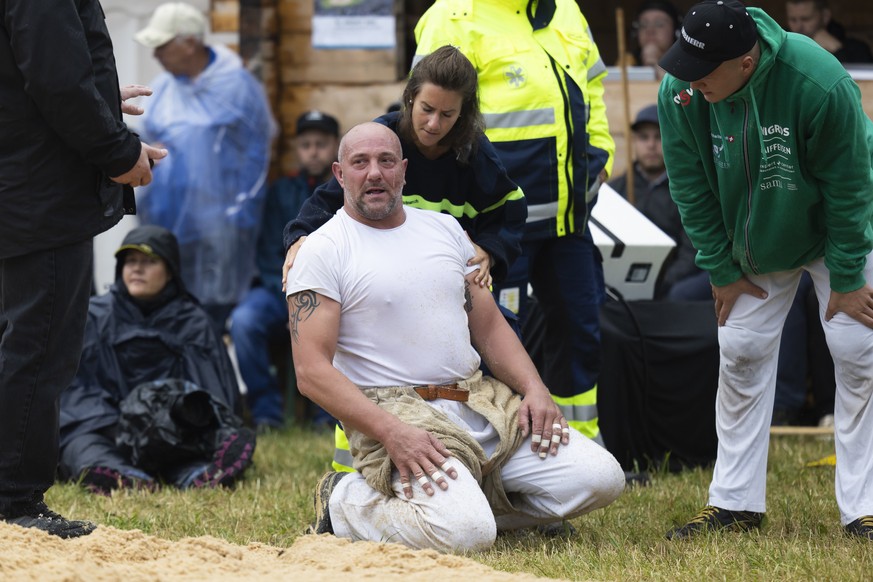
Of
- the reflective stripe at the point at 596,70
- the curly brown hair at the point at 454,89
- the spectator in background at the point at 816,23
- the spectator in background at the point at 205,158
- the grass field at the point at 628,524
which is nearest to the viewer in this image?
the grass field at the point at 628,524

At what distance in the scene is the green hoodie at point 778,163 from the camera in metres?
4.09

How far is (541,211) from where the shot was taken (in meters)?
5.12

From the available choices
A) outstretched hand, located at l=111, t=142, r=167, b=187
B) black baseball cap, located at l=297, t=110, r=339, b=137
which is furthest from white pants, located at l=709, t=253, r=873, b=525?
black baseball cap, located at l=297, t=110, r=339, b=137

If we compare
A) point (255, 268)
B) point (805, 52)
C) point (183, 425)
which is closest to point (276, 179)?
point (255, 268)

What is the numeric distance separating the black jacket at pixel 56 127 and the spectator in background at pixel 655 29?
4.88 metres

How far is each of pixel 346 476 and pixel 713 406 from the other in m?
2.44

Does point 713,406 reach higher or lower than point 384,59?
lower

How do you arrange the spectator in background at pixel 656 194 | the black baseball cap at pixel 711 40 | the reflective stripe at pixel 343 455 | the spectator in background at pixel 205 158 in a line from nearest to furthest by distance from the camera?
the black baseball cap at pixel 711 40, the reflective stripe at pixel 343 455, the spectator in background at pixel 656 194, the spectator in background at pixel 205 158

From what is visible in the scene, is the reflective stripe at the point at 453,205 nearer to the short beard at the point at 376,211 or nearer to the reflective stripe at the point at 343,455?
the short beard at the point at 376,211

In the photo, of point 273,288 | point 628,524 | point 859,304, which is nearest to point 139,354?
point 273,288

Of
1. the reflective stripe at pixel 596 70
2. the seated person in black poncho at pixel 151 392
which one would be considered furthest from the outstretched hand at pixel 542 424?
the seated person in black poncho at pixel 151 392

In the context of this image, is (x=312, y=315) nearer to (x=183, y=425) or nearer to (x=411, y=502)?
(x=411, y=502)

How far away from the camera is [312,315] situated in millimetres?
4184

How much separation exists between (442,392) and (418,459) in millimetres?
333
